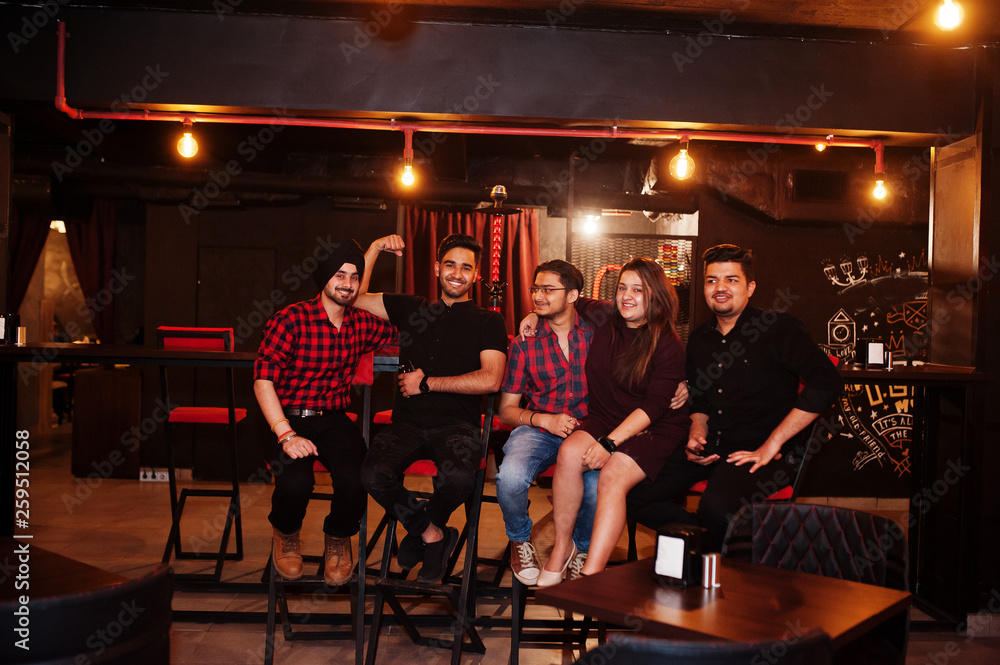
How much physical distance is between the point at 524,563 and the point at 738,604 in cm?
121

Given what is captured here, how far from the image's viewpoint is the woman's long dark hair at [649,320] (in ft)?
10.2

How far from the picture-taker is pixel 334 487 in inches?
119

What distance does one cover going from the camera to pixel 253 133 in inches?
243

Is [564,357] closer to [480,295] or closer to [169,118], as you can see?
[169,118]

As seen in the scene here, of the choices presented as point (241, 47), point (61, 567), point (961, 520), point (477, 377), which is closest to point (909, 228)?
point (961, 520)

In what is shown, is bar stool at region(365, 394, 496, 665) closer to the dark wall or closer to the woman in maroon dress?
the woman in maroon dress

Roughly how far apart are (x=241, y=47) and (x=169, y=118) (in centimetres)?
56

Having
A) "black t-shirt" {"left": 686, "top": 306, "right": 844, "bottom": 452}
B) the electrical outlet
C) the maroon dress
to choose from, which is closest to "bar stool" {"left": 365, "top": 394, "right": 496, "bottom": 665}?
the maroon dress

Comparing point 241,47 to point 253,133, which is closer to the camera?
point 241,47
